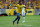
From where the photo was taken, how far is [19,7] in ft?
26.0

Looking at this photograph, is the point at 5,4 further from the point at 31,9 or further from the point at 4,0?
the point at 31,9

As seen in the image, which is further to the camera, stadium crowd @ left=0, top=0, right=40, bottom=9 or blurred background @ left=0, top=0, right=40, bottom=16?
stadium crowd @ left=0, top=0, right=40, bottom=9

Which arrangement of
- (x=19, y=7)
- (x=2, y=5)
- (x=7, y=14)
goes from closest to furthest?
(x=19, y=7) < (x=7, y=14) < (x=2, y=5)

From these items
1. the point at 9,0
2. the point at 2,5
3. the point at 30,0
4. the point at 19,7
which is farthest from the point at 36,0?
the point at 19,7

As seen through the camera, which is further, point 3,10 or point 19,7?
point 3,10

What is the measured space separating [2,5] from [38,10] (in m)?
5.64

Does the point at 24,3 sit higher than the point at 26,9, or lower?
higher

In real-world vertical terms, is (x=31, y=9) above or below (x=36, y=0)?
below

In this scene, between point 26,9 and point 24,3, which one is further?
point 24,3

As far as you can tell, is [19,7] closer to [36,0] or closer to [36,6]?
[36,6]

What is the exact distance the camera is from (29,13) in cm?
1692

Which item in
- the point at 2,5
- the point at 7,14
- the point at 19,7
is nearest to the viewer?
the point at 19,7

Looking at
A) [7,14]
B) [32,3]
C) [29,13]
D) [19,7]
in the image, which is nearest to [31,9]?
[29,13]

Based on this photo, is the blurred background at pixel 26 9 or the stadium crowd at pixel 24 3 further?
the stadium crowd at pixel 24 3
